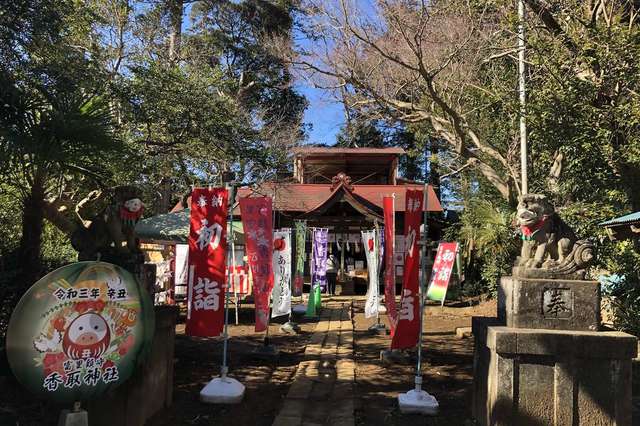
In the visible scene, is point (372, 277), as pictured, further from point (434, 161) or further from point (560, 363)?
point (434, 161)

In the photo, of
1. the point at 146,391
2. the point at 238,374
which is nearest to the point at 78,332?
the point at 146,391

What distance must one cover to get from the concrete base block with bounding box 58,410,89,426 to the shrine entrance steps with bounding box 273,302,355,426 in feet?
6.42

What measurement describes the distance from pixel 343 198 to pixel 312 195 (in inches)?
97.4

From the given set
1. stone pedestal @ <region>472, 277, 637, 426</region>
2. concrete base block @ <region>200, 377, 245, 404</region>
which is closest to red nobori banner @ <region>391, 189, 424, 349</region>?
stone pedestal @ <region>472, 277, 637, 426</region>

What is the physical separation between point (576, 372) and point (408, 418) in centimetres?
174

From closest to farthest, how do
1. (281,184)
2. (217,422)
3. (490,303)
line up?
(217,422), (490,303), (281,184)

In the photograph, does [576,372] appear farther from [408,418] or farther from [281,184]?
[281,184]

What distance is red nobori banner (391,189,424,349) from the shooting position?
19.4ft

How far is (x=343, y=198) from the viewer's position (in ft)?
54.6

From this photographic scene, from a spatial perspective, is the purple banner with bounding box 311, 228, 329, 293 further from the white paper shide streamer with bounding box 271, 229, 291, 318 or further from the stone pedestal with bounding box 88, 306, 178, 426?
the stone pedestal with bounding box 88, 306, 178, 426

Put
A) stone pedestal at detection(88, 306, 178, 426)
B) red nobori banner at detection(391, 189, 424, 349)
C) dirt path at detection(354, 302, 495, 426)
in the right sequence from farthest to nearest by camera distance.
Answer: red nobori banner at detection(391, 189, 424, 349) < dirt path at detection(354, 302, 495, 426) < stone pedestal at detection(88, 306, 178, 426)

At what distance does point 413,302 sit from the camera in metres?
6.05

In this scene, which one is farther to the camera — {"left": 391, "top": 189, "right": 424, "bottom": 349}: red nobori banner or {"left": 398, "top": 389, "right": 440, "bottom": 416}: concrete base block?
{"left": 391, "top": 189, "right": 424, "bottom": 349}: red nobori banner

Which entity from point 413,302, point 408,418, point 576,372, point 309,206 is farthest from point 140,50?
point 576,372
